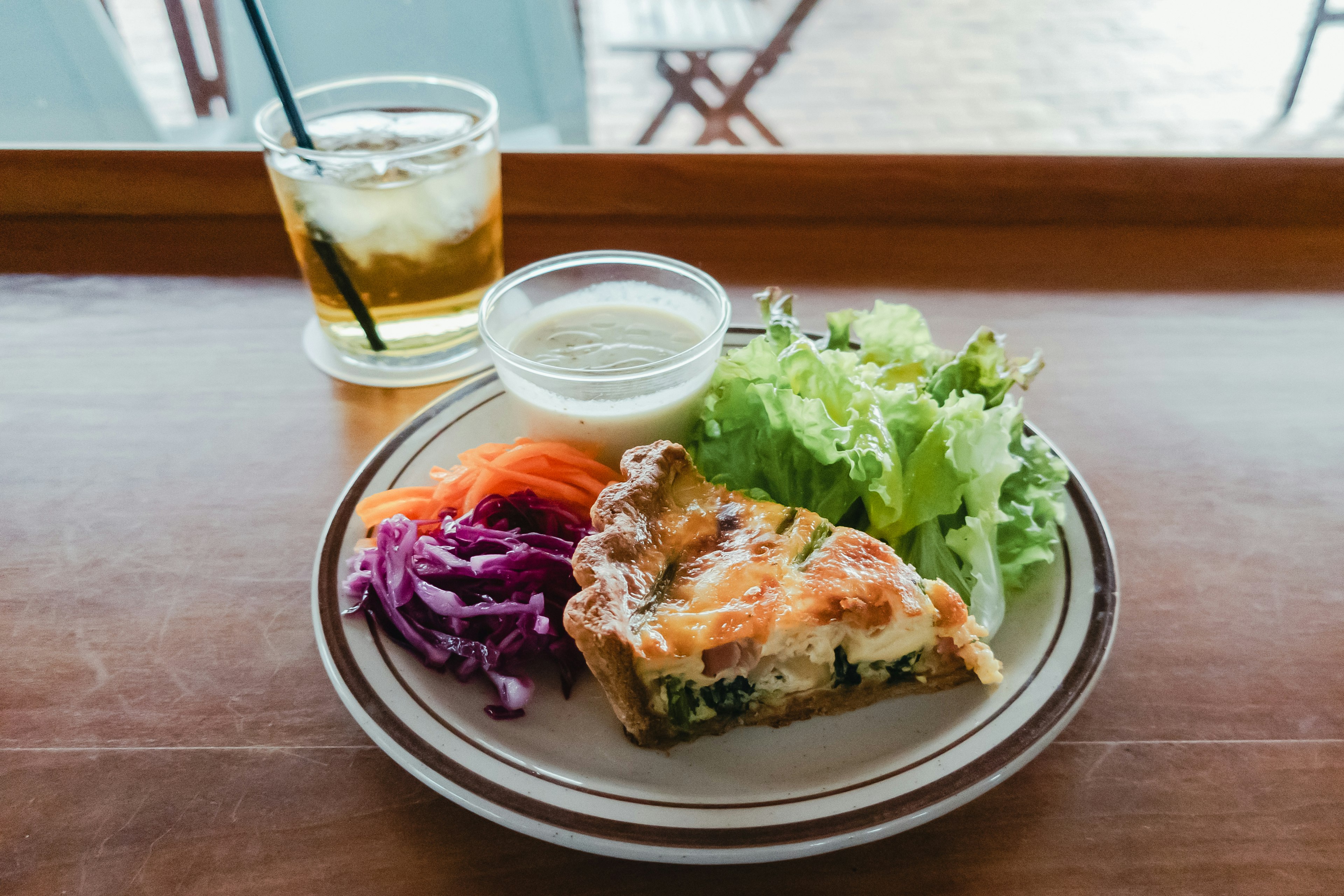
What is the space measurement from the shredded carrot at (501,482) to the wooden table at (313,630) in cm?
25

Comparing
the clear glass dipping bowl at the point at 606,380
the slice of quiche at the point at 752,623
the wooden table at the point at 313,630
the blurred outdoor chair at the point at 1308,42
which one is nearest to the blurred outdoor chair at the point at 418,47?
the wooden table at the point at 313,630

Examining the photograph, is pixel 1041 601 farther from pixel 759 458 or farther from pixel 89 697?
pixel 89 697

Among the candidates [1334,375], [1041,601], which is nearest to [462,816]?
[1041,601]

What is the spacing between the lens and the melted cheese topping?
1.33 metres

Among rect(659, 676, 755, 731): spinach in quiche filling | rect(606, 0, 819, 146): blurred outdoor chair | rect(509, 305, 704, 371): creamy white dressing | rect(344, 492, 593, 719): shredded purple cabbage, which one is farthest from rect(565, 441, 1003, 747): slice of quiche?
rect(606, 0, 819, 146): blurred outdoor chair

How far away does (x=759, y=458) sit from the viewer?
5.65ft

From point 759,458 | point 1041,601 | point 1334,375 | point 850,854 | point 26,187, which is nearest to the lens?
point 850,854

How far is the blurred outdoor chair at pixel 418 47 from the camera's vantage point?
3586 mm

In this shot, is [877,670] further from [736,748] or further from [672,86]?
[672,86]

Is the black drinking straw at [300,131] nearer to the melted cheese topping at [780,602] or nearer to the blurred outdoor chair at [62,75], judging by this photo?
the melted cheese topping at [780,602]

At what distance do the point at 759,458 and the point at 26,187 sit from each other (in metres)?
2.43

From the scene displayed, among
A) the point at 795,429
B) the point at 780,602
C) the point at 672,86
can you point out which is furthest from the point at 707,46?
the point at 780,602

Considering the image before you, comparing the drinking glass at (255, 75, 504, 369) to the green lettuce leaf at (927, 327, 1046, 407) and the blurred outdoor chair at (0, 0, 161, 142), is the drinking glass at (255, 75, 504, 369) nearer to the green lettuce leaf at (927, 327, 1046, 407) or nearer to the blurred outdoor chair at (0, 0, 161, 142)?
the green lettuce leaf at (927, 327, 1046, 407)

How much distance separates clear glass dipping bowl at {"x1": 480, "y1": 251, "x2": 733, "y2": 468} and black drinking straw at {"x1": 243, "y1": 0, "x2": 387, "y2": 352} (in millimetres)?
434
